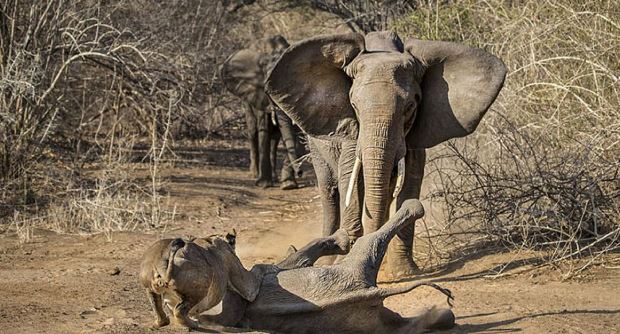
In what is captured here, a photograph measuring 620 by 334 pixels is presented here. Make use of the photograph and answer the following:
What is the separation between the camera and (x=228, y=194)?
1237cm

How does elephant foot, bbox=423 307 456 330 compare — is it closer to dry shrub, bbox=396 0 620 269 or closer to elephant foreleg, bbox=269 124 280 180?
dry shrub, bbox=396 0 620 269

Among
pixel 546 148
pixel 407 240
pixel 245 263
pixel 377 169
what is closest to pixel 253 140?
pixel 245 263

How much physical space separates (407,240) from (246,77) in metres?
7.57

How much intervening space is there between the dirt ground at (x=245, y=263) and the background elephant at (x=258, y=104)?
3468mm

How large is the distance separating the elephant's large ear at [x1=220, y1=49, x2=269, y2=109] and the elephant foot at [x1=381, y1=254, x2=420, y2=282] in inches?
289

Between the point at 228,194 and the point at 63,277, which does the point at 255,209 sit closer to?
the point at 228,194

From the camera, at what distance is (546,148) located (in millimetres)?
8812

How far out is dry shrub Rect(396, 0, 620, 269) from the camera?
25.7 feet

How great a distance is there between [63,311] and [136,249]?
8.80 ft

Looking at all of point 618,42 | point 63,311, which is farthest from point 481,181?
point 63,311

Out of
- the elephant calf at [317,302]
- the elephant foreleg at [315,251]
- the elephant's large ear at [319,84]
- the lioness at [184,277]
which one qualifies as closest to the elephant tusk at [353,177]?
the elephant's large ear at [319,84]

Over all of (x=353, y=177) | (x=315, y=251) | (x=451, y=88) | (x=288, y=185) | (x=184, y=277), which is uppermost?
(x=451, y=88)

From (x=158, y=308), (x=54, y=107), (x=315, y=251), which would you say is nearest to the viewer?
(x=158, y=308)

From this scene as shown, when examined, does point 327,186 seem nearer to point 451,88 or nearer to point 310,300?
point 451,88
